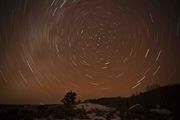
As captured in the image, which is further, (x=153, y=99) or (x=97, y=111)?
(x=153, y=99)

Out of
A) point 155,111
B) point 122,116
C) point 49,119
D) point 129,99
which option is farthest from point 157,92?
point 49,119

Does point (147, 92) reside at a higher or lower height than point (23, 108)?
higher

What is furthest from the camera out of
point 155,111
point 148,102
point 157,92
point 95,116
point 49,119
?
point 157,92

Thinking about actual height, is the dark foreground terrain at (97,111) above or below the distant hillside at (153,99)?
below

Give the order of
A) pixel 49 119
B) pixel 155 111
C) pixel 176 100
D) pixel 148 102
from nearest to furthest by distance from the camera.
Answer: pixel 49 119 < pixel 155 111 < pixel 176 100 < pixel 148 102

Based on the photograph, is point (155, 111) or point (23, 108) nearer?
point (23, 108)

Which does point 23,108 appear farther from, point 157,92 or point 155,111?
point 157,92

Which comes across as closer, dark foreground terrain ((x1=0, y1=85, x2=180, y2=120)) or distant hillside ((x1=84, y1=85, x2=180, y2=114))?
dark foreground terrain ((x1=0, y1=85, x2=180, y2=120))

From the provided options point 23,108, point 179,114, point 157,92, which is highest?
point 157,92

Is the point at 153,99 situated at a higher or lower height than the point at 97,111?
higher

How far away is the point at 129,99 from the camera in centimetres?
2319

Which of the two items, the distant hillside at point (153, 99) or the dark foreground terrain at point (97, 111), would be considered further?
the distant hillside at point (153, 99)

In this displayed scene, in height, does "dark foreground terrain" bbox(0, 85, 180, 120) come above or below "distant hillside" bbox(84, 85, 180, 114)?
below

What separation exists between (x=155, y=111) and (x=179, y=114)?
67.1 inches
